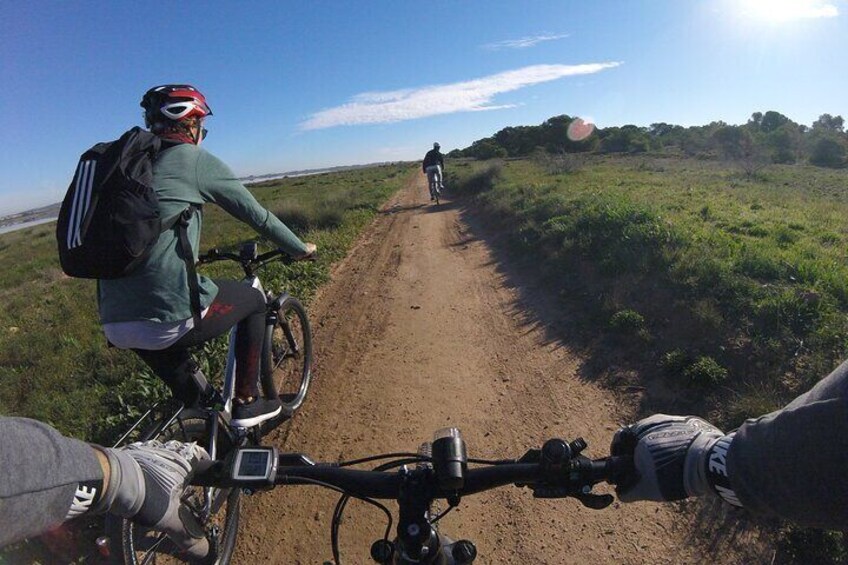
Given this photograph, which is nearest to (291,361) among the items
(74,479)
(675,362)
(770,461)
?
(675,362)

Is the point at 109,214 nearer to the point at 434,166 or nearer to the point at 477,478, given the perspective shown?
the point at 477,478

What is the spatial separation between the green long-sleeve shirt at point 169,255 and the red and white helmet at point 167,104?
0.24 meters

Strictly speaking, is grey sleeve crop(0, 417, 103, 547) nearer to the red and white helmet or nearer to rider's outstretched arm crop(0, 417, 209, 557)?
rider's outstretched arm crop(0, 417, 209, 557)

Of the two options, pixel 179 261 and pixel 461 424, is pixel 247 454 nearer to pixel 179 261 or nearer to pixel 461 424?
pixel 179 261

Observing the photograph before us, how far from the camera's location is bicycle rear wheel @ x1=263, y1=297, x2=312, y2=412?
14.6 feet

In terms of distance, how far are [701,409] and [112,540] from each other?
4.23 meters

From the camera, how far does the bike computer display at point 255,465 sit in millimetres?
1332

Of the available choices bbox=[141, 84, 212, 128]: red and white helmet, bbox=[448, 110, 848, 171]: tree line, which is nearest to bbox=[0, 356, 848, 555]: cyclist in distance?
bbox=[141, 84, 212, 128]: red and white helmet

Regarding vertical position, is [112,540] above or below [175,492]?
below

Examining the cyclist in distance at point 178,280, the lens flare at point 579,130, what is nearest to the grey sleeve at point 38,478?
the cyclist in distance at point 178,280

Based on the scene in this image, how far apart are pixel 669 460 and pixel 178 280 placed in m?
2.44

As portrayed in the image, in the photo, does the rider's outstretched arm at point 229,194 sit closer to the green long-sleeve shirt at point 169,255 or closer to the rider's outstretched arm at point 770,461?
the green long-sleeve shirt at point 169,255

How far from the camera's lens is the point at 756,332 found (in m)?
4.56

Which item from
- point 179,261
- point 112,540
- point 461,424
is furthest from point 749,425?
point 461,424
